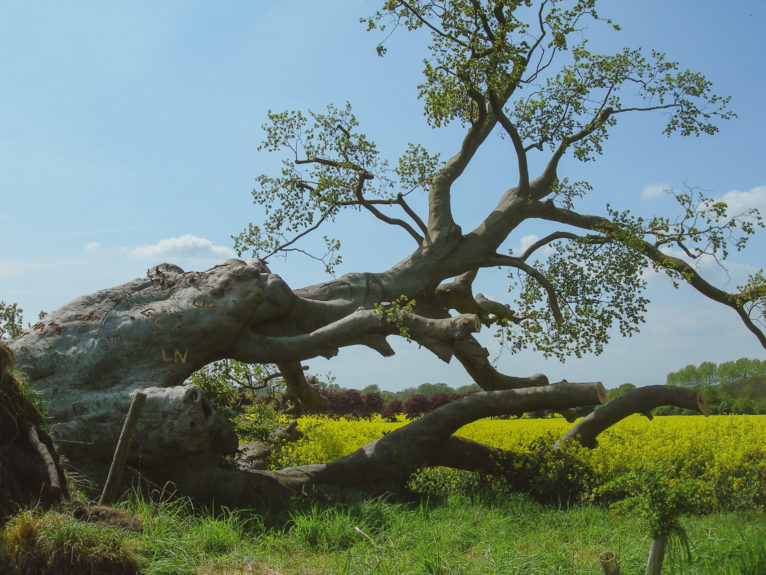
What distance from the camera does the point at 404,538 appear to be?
5.52m

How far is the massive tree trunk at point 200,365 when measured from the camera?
729cm

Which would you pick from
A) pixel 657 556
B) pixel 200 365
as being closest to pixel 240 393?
pixel 200 365

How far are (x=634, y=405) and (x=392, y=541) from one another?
14.8 feet

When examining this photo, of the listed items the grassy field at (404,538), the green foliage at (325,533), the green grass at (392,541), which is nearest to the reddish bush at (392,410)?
the grassy field at (404,538)

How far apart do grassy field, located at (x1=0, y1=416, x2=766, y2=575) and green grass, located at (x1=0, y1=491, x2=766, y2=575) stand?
0.01 metres

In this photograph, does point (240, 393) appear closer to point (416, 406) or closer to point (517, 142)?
point (517, 142)

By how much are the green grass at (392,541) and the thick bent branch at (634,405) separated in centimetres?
160

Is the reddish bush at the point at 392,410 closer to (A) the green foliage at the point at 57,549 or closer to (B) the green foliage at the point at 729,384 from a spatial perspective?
(B) the green foliage at the point at 729,384

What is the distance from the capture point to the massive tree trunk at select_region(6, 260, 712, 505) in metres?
7.29

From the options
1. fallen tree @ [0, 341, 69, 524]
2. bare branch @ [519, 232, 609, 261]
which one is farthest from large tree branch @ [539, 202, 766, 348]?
fallen tree @ [0, 341, 69, 524]

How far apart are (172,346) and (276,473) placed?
2026 millimetres

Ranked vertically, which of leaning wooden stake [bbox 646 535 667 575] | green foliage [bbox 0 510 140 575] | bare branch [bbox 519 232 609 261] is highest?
bare branch [bbox 519 232 609 261]

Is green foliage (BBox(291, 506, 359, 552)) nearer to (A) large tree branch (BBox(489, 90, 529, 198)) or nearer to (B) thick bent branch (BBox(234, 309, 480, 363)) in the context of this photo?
(B) thick bent branch (BBox(234, 309, 480, 363))

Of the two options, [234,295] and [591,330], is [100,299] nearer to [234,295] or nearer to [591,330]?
[234,295]
